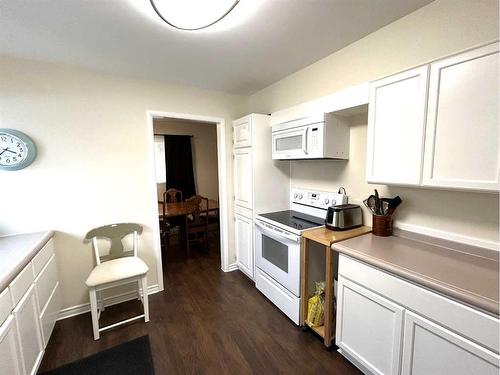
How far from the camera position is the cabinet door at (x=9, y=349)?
3.69 feet

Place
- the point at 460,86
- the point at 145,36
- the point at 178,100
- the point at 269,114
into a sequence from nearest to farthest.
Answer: the point at 460,86 → the point at 145,36 → the point at 178,100 → the point at 269,114

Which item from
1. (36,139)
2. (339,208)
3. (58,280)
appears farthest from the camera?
(58,280)

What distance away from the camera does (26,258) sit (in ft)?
4.76

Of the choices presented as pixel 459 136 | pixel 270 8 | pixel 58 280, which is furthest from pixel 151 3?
pixel 58 280

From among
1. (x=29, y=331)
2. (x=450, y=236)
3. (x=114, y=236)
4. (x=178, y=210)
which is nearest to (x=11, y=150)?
(x=114, y=236)

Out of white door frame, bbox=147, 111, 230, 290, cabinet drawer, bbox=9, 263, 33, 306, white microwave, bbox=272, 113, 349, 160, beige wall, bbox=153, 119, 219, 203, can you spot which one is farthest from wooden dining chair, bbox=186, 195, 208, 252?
cabinet drawer, bbox=9, 263, 33, 306

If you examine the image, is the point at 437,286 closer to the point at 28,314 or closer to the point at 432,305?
the point at 432,305

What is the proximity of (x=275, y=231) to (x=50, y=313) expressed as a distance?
1.96 meters

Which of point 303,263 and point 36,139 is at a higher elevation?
point 36,139

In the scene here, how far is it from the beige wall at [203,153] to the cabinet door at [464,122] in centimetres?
418

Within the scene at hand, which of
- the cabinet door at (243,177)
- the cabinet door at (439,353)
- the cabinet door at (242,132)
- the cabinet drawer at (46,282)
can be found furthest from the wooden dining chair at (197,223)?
the cabinet door at (439,353)

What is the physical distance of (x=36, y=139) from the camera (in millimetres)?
1979

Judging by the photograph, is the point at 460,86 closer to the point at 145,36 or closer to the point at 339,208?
the point at 339,208

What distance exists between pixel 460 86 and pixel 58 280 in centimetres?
331
